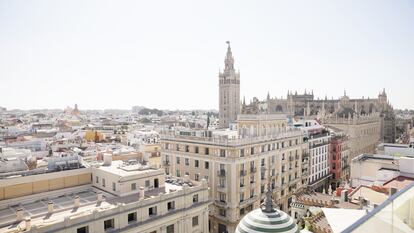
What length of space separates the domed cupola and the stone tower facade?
3433 inches

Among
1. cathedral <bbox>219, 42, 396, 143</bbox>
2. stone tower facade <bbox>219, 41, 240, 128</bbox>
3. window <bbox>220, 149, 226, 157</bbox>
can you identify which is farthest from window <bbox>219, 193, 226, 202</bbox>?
stone tower facade <bbox>219, 41, 240, 128</bbox>

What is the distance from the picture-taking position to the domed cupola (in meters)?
13.3

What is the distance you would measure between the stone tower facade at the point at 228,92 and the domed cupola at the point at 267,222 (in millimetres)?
87208

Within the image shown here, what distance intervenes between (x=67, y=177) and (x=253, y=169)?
932 inches

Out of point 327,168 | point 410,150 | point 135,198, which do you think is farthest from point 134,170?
point 327,168

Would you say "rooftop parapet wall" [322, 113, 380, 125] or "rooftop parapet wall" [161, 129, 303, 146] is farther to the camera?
"rooftop parapet wall" [322, 113, 380, 125]

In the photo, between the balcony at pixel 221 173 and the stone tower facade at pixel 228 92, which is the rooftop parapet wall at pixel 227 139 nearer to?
the balcony at pixel 221 173

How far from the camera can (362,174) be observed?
43125 millimetres

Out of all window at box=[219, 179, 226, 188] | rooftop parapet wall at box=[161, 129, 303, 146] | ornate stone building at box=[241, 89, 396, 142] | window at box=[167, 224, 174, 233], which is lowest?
window at box=[167, 224, 174, 233]

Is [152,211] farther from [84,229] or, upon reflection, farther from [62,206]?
[62,206]

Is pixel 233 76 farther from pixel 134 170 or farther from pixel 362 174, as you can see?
pixel 134 170

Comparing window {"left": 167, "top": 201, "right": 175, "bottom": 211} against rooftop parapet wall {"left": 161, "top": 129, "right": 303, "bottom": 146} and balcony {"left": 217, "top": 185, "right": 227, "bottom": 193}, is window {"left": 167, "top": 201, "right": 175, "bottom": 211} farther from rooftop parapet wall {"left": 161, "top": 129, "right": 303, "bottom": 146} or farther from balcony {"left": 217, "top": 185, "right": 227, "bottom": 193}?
rooftop parapet wall {"left": 161, "top": 129, "right": 303, "bottom": 146}

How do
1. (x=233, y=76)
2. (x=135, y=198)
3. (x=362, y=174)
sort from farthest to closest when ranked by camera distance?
(x=233, y=76) → (x=362, y=174) → (x=135, y=198)

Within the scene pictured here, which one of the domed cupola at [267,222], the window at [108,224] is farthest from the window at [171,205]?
the domed cupola at [267,222]
